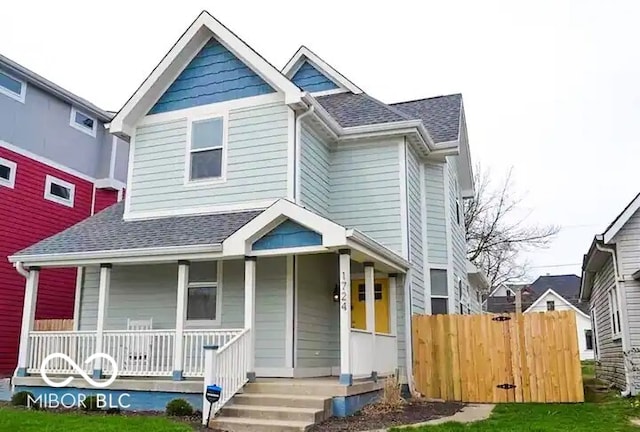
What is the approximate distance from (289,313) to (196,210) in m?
3.12

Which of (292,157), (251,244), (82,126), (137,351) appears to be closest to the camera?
(251,244)

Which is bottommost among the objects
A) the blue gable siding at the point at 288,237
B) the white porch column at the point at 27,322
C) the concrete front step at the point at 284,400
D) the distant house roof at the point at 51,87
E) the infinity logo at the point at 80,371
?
the concrete front step at the point at 284,400

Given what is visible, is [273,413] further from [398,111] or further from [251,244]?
[398,111]

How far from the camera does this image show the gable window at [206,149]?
12844 millimetres

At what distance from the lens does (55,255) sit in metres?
11.8

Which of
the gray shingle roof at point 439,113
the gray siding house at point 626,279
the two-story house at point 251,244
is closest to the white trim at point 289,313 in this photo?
the two-story house at point 251,244

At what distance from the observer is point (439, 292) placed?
14.4m

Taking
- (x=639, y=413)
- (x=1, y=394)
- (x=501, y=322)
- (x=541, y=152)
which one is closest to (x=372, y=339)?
(x=501, y=322)

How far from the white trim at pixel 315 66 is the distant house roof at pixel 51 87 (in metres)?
6.44

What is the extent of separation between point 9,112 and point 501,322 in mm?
13250

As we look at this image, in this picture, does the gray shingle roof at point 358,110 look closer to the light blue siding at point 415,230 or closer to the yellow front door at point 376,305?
the light blue siding at point 415,230

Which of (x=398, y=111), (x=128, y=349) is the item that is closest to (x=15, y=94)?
(x=128, y=349)

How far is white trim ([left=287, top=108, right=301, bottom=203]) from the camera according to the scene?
11945 mm

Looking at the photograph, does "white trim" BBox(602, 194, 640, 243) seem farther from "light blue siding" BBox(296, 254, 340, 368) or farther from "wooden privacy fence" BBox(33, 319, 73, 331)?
"wooden privacy fence" BBox(33, 319, 73, 331)
